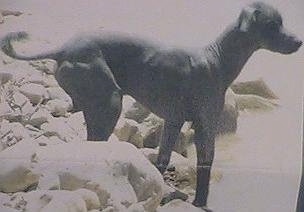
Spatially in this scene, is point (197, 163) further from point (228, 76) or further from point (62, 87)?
point (62, 87)

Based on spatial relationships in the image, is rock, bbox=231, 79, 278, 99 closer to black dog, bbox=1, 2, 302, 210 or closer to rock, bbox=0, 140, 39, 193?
black dog, bbox=1, 2, 302, 210

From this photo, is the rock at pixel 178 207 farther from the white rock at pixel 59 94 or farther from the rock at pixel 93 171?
the white rock at pixel 59 94

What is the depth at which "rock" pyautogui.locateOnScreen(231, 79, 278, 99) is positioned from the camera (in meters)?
1.17

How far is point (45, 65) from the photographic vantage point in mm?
1172

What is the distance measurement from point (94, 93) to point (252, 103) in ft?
0.99

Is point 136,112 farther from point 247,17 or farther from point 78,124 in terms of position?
point 247,17

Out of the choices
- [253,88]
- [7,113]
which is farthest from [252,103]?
[7,113]

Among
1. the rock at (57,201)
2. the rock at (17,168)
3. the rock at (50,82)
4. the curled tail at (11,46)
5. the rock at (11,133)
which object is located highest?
the curled tail at (11,46)

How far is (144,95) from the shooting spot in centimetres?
116

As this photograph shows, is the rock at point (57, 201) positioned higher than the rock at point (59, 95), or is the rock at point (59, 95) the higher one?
the rock at point (59, 95)

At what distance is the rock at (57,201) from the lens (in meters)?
1.13

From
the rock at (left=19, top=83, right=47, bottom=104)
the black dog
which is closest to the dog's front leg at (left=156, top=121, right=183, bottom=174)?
the black dog

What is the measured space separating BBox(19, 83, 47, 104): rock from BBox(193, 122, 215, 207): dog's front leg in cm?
30

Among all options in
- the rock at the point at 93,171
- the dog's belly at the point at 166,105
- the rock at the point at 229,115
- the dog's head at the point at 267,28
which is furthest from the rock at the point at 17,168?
the dog's head at the point at 267,28
